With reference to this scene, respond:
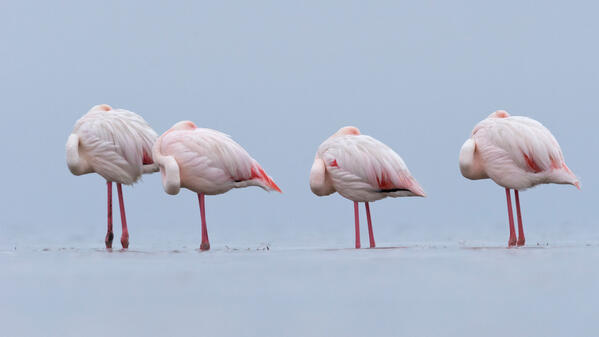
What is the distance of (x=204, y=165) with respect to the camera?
11.3 meters

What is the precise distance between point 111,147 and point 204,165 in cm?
134

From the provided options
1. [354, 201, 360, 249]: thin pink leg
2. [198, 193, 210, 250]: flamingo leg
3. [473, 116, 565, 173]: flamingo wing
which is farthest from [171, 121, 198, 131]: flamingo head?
[473, 116, 565, 173]: flamingo wing

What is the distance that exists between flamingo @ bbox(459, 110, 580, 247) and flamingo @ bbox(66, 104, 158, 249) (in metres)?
3.59

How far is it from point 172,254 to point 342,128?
2.45 m

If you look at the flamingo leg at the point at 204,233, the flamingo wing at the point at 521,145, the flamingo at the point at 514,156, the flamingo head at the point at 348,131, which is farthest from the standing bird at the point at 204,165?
the flamingo wing at the point at 521,145

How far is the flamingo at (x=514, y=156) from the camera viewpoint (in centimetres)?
1146

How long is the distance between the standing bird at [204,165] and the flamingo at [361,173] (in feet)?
1.90

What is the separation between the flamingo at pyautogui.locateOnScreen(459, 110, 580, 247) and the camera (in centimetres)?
1146

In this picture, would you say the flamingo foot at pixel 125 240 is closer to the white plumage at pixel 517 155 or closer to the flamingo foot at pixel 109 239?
the flamingo foot at pixel 109 239

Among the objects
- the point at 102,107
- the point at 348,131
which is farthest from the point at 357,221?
the point at 102,107

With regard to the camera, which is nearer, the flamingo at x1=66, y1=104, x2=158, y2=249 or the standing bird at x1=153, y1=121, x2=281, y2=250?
the standing bird at x1=153, y1=121, x2=281, y2=250

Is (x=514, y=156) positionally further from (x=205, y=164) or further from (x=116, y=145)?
(x=116, y=145)

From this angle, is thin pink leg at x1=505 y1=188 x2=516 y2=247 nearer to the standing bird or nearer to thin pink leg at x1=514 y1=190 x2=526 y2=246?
thin pink leg at x1=514 y1=190 x2=526 y2=246

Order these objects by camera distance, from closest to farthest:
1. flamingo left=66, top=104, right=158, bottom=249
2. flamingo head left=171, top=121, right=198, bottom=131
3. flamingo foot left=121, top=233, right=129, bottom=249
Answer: flamingo head left=171, top=121, right=198, bottom=131 < flamingo left=66, top=104, right=158, bottom=249 < flamingo foot left=121, top=233, right=129, bottom=249
